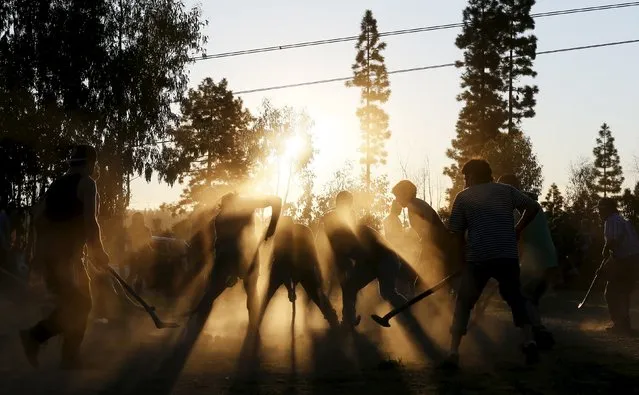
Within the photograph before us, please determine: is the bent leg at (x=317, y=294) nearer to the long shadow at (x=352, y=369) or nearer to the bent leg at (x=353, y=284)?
the bent leg at (x=353, y=284)

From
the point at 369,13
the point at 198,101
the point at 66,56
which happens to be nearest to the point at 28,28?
the point at 66,56

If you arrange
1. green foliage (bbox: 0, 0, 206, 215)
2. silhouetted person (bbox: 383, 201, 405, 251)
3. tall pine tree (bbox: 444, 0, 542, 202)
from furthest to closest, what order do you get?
tall pine tree (bbox: 444, 0, 542, 202) → green foliage (bbox: 0, 0, 206, 215) → silhouetted person (bbox: 383, 201, 405, 251)

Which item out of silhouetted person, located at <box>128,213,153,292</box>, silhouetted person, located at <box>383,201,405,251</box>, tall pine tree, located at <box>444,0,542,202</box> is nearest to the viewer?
silhouetted person, located at <box>383,201,405,251</box>

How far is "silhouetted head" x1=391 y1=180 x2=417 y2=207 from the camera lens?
36.4 feet

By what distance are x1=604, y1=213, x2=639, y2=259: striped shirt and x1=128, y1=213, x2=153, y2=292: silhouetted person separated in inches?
424

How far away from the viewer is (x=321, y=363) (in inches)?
364

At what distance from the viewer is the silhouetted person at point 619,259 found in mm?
12094

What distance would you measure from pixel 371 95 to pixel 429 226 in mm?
53705

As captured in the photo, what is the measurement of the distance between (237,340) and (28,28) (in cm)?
2320

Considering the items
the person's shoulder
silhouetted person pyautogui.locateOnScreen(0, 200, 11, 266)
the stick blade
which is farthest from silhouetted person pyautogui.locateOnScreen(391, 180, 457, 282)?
silhouetted person pyautogui.locateOnScreen(0, 200, 11, 266)

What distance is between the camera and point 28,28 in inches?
1256

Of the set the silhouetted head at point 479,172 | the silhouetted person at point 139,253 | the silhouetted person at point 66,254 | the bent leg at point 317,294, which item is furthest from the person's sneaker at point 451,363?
the silhouetted person at point 139,253

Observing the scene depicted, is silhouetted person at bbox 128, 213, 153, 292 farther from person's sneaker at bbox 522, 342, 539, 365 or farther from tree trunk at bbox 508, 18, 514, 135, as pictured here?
tree trunk at bbox 508, 18, 514, 135

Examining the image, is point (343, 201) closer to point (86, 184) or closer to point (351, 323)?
point (351, 323)
